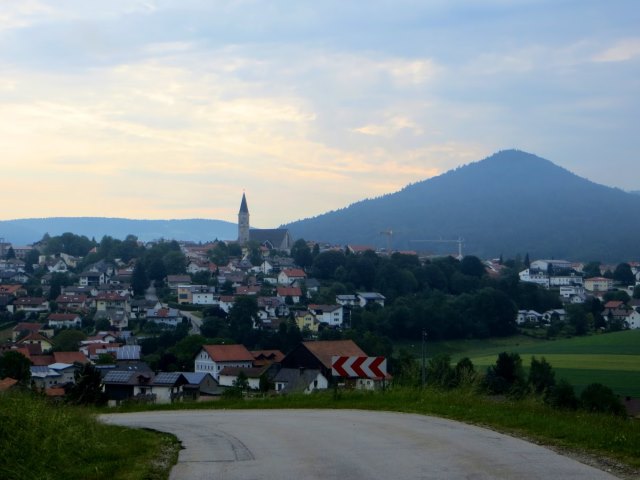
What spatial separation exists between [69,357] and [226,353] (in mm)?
10534

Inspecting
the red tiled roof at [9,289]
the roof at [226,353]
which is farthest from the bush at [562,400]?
the red tiled roof at [9,289]

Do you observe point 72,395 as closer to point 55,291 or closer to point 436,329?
point 436,329

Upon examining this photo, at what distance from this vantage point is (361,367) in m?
14.9

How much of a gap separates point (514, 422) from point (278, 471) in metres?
3.92

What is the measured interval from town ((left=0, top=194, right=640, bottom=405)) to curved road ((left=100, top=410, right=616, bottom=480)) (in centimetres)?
1038

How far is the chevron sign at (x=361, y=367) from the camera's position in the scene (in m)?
14.8

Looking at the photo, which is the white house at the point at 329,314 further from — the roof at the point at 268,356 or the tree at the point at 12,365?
the tree at the point at 12,365

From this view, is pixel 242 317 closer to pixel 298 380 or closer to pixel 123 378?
pixel 123 378

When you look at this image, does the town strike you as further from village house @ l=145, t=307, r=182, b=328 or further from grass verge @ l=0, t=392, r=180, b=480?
grass verge @ l=0, t=392, r=180, b=480

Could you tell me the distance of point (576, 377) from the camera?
3950cm

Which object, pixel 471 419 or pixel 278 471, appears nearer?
pixel 278 471

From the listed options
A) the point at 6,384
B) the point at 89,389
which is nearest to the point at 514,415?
the point at 89,389

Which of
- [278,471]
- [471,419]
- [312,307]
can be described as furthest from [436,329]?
[278,471]

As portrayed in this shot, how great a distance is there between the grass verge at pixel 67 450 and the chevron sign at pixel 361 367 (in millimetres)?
4575
